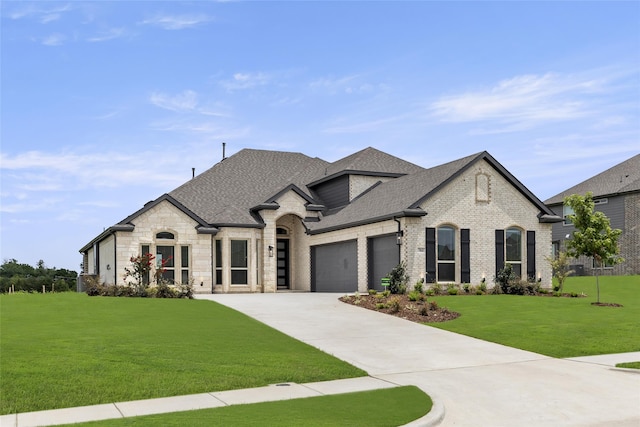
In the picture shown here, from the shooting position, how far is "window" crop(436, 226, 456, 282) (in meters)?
31.7

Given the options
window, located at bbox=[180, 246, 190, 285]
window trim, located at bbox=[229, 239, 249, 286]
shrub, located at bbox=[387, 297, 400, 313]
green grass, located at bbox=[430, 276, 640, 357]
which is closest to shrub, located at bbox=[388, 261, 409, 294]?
green grass, located at bbox=[430, 276, 640, 357]

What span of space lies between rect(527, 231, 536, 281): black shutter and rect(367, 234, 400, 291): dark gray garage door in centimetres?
721

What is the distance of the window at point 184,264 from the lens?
36.8 meters

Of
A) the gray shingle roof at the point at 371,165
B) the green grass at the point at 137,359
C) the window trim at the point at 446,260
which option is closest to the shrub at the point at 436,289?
the window trim at the point at 446,260

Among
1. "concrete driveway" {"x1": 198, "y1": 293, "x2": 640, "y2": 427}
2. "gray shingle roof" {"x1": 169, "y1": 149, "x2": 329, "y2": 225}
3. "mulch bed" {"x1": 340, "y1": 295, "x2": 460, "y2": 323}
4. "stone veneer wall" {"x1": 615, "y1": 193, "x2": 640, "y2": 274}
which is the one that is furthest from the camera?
"stone veneer wall" {"x1": 615, "y1": 193, "x2": 640, "y2": 274}

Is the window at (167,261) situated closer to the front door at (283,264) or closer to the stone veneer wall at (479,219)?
the front door at (283,264)

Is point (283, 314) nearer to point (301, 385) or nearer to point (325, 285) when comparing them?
point (301, 385)

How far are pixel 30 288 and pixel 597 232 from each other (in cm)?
4069

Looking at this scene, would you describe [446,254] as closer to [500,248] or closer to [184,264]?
[500,248]

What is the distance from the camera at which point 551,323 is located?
2080cm

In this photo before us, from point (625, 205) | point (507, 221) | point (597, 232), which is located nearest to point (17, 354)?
point (597, 232)

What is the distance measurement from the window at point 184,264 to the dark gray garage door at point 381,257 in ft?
33.5

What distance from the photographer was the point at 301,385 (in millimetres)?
13000

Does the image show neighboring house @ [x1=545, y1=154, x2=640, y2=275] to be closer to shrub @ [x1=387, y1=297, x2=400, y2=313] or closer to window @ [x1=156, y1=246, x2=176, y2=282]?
shrub @ [x1=387, y1=297, x2=400, y2=313]
